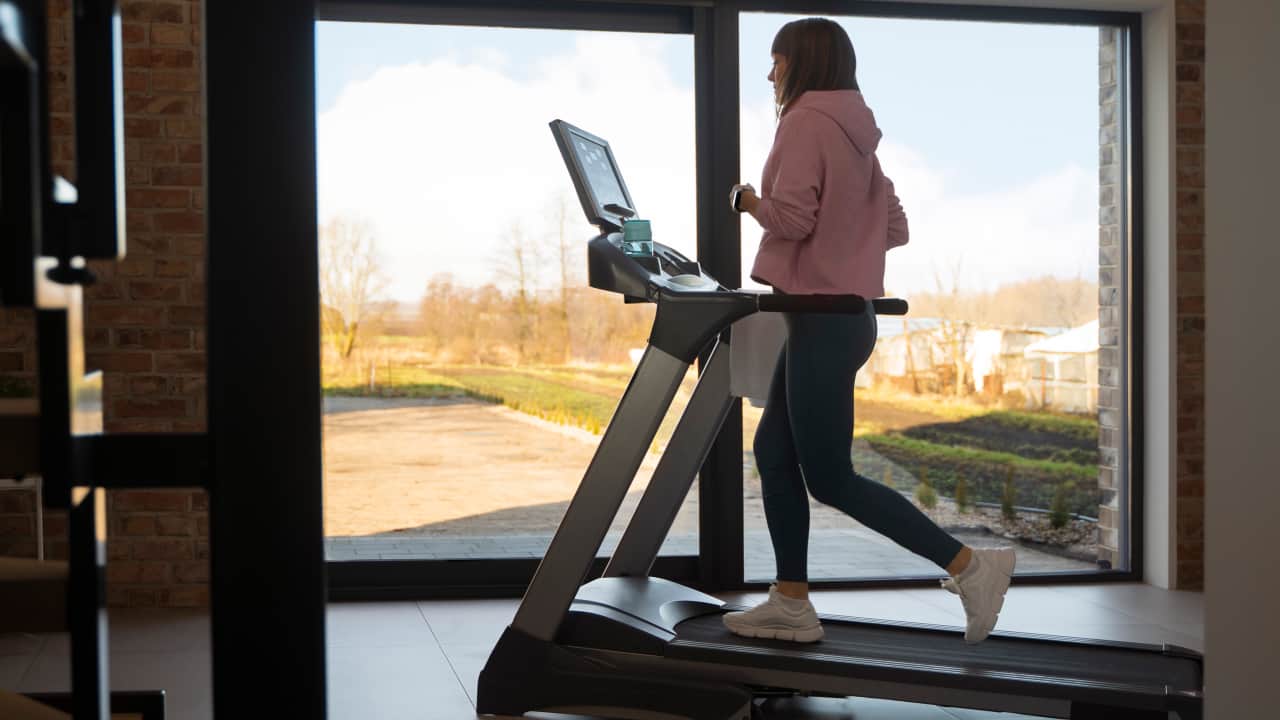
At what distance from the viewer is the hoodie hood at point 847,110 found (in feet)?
8.54

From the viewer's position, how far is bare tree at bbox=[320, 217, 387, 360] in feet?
12.5

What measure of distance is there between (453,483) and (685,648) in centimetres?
153

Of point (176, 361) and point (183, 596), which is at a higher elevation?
point (176, 361)

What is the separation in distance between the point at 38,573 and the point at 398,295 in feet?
7.78

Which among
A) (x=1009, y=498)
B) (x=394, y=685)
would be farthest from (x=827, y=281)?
(x=1009, y=498)

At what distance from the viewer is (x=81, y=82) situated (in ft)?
3.46

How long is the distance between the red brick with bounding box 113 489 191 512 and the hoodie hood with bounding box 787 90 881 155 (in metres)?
2.17

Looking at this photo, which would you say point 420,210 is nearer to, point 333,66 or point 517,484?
point 333,66

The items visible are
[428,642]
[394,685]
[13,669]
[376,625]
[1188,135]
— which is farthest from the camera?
[1188,135]

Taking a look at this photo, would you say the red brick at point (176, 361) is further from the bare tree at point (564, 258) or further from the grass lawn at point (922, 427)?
the bare tree at point (564, 258)

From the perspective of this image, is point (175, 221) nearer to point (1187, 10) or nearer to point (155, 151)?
point (155, 151)

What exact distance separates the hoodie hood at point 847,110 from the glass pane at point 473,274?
1.38 m

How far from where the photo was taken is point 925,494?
4.14 m

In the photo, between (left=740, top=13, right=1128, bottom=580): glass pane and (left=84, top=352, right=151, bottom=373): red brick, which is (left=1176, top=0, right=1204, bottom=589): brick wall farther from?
(left=84, top=352, right=151, bottom=373): red brick
